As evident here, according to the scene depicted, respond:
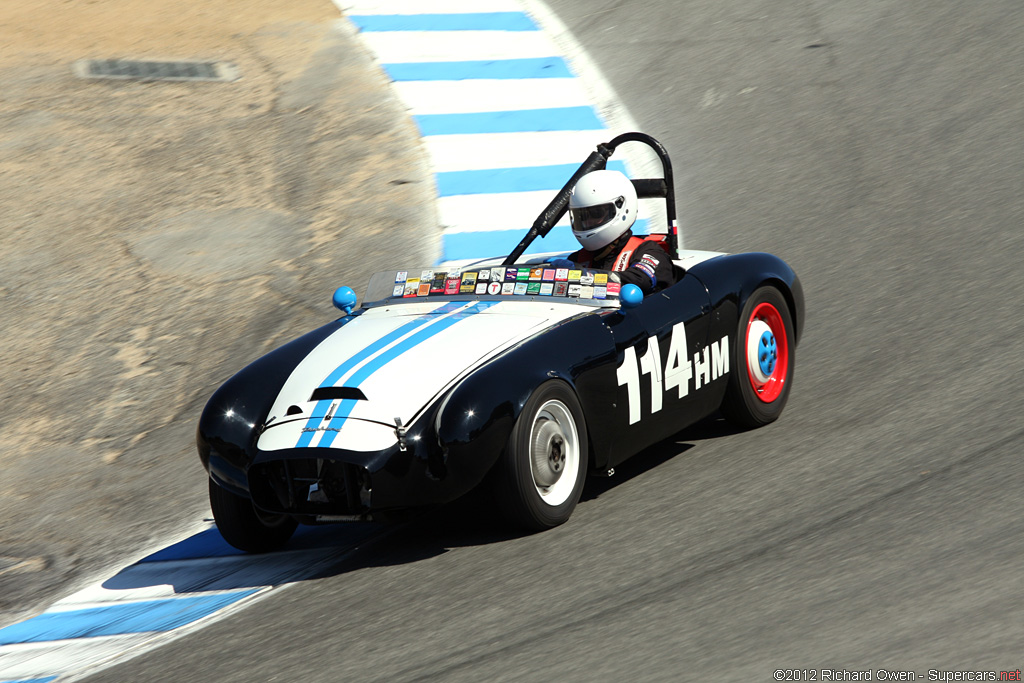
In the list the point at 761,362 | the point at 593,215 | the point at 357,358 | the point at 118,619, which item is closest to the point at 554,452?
the point at 357,358

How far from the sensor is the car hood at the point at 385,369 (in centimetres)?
474

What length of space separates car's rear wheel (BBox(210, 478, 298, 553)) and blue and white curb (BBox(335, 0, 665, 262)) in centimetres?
399

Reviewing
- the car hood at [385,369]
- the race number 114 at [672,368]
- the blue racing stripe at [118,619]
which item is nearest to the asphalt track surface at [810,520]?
the blue racing stripe at [118,619]

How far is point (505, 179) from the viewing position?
10234 mm

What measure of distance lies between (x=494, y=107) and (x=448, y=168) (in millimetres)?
1282

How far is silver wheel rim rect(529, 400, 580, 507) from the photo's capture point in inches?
194

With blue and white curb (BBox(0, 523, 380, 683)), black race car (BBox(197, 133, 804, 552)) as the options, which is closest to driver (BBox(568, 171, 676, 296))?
black race car (BBox(197, 133, 804, 552))

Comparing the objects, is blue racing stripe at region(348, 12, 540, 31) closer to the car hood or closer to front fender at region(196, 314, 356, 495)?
the car hood

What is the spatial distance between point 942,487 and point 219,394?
3108 millimetres

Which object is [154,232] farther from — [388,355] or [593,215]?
[388,355]

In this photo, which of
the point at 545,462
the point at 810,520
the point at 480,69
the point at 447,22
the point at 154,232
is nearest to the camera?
the point at 810,520

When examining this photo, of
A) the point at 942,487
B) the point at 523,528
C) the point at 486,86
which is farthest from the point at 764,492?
the point at 486,86

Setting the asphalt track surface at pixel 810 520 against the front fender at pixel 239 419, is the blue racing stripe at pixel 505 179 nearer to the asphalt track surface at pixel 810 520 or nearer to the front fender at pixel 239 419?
the asphalt track surface at pixel 810 520

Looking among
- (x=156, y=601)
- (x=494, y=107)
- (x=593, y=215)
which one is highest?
(x=593, y=215)
